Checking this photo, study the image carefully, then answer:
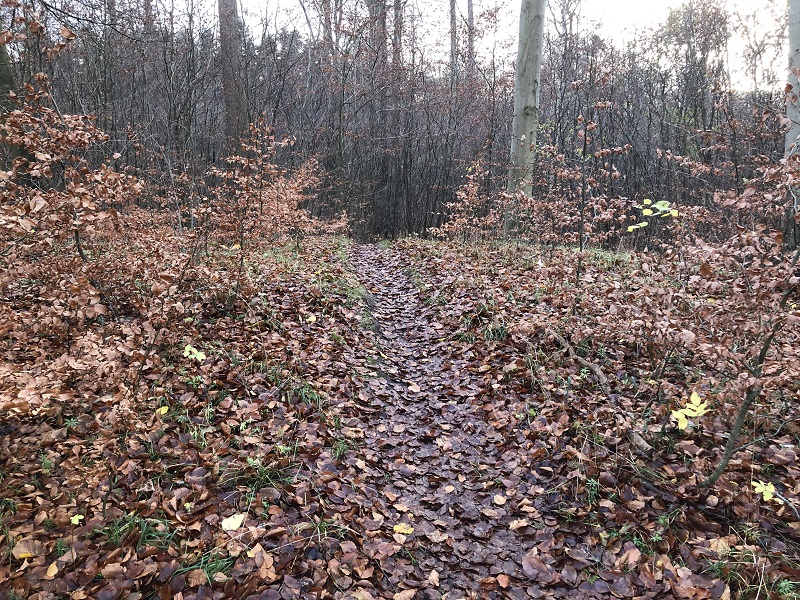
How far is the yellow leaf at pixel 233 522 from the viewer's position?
3.10 metres

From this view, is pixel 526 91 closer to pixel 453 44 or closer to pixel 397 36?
pixel 397 36

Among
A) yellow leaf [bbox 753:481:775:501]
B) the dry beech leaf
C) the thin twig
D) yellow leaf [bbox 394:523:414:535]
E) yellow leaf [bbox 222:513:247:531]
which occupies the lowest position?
yellow leaf [bbox 394:523:414:535]

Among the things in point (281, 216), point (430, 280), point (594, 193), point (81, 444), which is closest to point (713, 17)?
point (594, 193)

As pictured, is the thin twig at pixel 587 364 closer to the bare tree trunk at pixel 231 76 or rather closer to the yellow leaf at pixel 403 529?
the yellow leaf at pixel 403 529

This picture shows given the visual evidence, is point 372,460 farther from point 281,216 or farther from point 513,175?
point 513,175

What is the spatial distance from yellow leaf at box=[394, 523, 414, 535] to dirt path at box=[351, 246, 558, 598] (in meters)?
0.02

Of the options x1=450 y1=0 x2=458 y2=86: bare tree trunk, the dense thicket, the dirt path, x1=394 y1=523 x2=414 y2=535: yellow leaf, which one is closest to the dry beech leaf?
the dirt path

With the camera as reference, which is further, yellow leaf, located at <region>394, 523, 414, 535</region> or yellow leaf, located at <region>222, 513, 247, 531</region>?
yellow leaf, located at <region>394, 523, 414, 535</region>

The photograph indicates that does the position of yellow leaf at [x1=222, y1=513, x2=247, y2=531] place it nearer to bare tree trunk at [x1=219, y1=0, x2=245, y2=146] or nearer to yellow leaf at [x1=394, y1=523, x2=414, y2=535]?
yellow leaf at [x1=394, y1=523, x2=414, y2=535]

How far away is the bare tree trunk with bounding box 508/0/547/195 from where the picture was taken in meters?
9.79

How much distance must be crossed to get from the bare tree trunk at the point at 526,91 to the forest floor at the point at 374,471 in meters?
4.85

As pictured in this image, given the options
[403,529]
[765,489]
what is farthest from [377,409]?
[765,489]

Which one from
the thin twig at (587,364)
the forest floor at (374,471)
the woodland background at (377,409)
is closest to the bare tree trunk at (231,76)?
the woodland background at (377,409)

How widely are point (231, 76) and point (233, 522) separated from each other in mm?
10800
